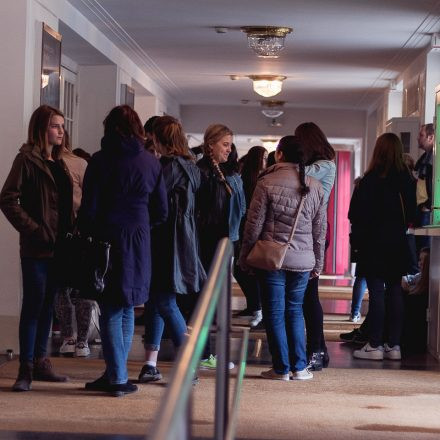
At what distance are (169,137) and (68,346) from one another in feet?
6.11

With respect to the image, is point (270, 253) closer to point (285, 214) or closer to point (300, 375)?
point (285, 214)

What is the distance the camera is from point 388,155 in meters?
6.23

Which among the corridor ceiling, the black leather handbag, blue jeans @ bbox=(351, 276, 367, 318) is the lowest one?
blue jeans @ bbox=(351, 276, 367, 318)

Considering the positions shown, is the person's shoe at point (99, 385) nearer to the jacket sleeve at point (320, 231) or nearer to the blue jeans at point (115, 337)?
the blue jeans at point (115, 337)

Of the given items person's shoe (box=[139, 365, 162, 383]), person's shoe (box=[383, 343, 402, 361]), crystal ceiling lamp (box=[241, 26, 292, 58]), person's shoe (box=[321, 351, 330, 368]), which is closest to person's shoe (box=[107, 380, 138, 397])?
person's shoe (box=[139, 365, 162, 383])

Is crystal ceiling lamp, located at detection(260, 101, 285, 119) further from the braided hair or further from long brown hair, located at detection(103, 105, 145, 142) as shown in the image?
long brown hair, located at detection(103, 105, 145, 142)

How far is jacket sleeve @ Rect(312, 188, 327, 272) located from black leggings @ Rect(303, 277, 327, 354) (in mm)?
266

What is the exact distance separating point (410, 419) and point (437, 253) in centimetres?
227

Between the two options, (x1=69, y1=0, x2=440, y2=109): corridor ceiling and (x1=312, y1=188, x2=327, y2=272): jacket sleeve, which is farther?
(x1=69, y1=0, x2=440, y2=109): corridor ceiling

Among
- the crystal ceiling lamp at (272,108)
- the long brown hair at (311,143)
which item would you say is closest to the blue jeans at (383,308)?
the long brown hair at (311,143)

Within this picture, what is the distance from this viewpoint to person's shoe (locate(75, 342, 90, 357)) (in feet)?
20.0

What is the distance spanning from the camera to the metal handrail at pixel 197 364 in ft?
3.91

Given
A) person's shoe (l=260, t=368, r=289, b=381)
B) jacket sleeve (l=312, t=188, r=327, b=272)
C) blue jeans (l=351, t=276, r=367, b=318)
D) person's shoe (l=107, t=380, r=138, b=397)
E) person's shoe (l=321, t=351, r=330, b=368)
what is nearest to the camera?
person's shoe (l=107, t=380, r=138, b=397)

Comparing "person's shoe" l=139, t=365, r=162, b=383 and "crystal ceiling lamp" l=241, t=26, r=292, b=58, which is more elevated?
"crystal ceiling lamp" l=241, t=26, r=292, b=58
